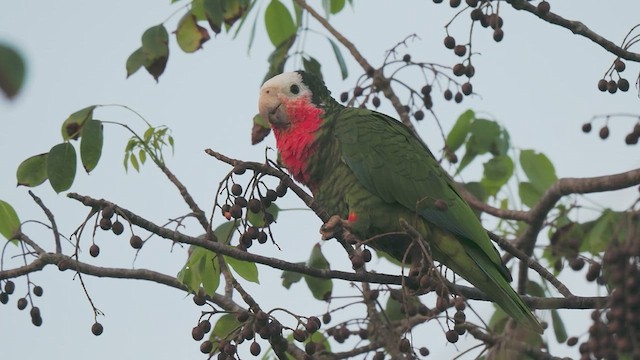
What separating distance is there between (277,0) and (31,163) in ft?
5.35

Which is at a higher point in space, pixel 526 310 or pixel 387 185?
pixel 387 185

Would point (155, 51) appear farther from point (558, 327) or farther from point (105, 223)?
point (558, 327)

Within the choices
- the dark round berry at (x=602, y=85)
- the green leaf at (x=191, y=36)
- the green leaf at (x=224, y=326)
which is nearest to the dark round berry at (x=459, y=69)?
the dark round berry at (x=602, y=85)

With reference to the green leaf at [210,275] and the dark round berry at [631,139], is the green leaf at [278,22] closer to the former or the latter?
the green leaf at [210,275]

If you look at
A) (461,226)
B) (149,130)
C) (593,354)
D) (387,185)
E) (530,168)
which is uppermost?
(530,168)

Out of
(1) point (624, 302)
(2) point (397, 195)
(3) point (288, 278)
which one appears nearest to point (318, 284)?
(3) point (288, 278)

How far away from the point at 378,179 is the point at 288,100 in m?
0.62

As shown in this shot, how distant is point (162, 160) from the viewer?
3.26 m

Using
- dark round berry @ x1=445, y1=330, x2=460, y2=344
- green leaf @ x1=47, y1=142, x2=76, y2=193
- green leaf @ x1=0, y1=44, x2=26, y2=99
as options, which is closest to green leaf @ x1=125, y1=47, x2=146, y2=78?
green leaf @ x1=47, y1=142, x2=76, y2=193

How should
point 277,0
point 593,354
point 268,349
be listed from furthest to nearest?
point 277,0
point 268,349
point 593,354

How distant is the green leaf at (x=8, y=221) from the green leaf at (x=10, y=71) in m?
2.77

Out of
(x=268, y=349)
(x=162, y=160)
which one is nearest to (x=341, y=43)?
(x=162, y=160)

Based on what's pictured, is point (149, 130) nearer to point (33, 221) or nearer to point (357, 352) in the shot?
point (33, 221)

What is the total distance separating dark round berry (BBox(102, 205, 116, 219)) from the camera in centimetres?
223
